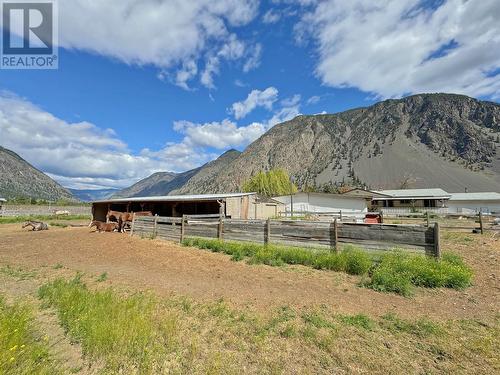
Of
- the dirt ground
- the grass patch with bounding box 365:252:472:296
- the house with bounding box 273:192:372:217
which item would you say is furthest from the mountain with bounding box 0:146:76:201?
the grass patch with bounding box 365:252:472:296

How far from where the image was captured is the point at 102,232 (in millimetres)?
21156

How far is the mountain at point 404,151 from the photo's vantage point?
4702 inches

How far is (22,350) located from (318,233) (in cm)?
889

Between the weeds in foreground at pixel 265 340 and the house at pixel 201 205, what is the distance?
53.4 feet

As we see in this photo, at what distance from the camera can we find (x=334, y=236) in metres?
10.1

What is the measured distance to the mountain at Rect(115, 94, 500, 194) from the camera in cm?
11944

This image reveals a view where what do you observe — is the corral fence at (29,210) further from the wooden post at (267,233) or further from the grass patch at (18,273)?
the wooden post at (267,233)

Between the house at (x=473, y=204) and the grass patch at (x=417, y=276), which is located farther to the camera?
the house at (x=473, y=204)

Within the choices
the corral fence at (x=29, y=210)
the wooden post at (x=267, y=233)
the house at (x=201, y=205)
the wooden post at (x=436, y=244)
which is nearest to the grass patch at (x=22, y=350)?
the wooden post at (x=267, y=233)

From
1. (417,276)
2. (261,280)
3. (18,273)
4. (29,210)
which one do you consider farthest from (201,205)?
(29,210)

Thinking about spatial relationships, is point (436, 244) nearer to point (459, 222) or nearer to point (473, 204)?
point (459, 222)

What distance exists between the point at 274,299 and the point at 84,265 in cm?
753

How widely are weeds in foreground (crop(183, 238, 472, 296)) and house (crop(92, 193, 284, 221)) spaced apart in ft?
38.3

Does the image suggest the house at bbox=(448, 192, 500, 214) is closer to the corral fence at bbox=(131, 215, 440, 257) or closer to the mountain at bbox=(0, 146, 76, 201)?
the corral fence at bbox=(131, 215, 440, 257)
